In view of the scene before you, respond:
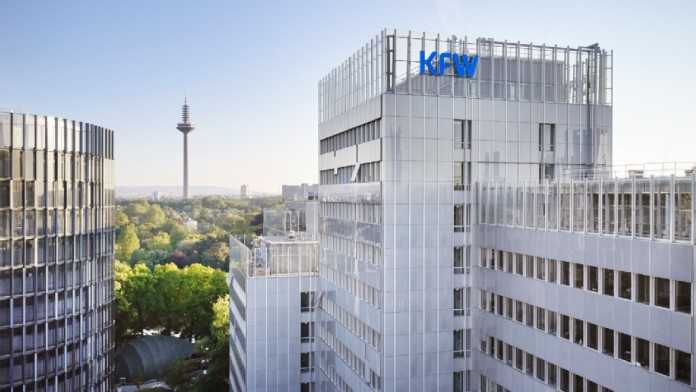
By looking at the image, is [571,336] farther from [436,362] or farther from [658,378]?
[436,362]

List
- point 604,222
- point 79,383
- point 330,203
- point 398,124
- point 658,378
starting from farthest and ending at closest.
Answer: point 330,203, point 79,383, point 398,124, point 604,222, point 658,378

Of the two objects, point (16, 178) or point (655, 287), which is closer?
point (655, 287)

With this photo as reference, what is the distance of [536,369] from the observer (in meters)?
41.6

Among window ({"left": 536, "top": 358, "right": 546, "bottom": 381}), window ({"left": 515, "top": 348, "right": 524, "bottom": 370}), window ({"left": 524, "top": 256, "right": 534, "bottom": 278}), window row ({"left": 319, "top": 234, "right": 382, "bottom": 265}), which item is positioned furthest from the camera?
window row ({"left": 319, "top": 234, "right": 382, "bottom": 265})

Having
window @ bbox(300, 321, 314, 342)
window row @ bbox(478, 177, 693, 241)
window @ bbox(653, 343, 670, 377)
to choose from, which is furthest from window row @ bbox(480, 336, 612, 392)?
window @ bbox(300, 321, 314, 342)

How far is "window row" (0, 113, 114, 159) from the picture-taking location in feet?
160

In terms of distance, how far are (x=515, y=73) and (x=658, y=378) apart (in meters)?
27.9

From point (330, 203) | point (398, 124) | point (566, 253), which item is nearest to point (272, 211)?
Answer: point (330, 203)

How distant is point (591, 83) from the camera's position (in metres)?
52.4

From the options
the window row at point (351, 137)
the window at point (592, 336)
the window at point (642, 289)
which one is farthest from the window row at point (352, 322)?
the window at point (642, 289)

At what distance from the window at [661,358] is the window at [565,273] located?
798 cm

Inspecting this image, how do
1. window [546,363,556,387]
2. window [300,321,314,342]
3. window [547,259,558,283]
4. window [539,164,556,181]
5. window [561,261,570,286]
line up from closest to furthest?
window [561,261,570,286], window [546,363,556,387], window [547,259,558,283], window [539,164,556,181], window [300,321,314,342]

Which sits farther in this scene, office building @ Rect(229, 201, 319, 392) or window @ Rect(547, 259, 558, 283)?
office building @ Rect(229, 201, 319, 392)

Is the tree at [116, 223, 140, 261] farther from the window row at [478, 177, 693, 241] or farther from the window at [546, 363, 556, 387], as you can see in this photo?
the window at [546, 363, 556, 387]
